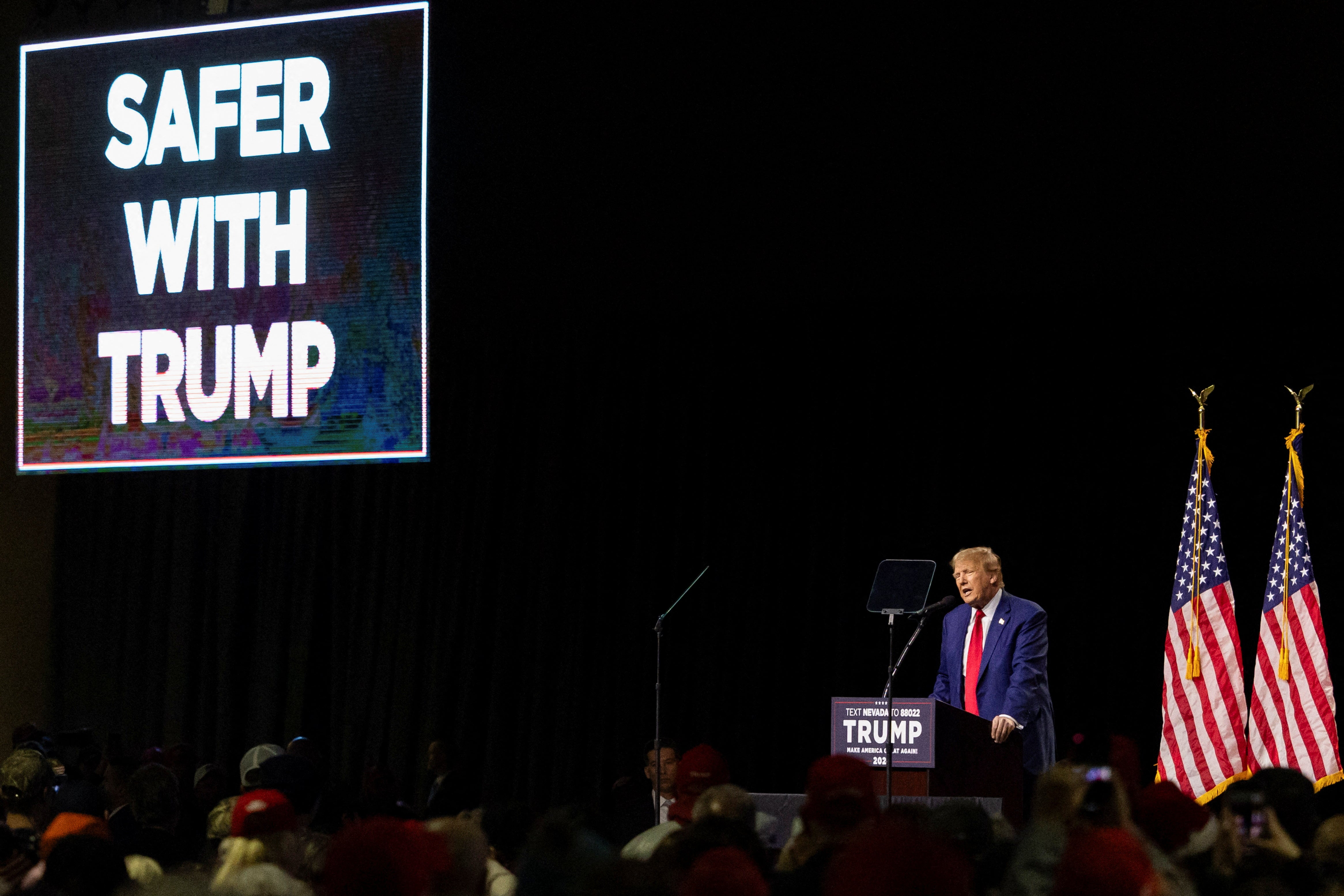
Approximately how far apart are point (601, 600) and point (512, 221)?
2.21 m

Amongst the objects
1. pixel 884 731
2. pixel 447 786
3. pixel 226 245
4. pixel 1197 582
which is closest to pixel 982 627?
pixel 884 731

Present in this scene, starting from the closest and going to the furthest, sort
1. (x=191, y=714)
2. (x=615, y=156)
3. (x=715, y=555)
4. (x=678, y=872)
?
1. (x=678, y=872)
2. (x=615, y=156)
3. (x=715, y=555)
4. (x=191, y=714)

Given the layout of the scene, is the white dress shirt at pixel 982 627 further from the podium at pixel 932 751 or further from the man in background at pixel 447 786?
the man in background at pixel 447 786

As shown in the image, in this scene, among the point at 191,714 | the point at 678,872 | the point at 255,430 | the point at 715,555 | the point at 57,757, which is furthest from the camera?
the point at 191,714

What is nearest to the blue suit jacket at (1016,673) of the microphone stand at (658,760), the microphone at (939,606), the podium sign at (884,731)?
the microphone at (939,606)

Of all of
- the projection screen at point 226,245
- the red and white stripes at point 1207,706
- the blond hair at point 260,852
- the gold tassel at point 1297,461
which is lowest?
the red and white stripes at point 1207,706

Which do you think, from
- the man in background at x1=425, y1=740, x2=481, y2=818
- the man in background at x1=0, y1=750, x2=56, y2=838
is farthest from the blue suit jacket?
the man in background at x1=0, y1=750, x2=56, y2=838

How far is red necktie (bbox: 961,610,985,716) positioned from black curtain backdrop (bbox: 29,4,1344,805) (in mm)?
1583

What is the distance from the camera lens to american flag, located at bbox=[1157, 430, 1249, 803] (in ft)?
25.3

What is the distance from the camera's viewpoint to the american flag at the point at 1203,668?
7.70 metres

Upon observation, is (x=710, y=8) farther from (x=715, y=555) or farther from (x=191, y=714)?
(x=191, y=714)

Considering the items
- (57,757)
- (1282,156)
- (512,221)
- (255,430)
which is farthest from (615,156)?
(57,757)

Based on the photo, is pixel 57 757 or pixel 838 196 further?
pixel 838 196

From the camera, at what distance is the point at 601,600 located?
970 centimetres
